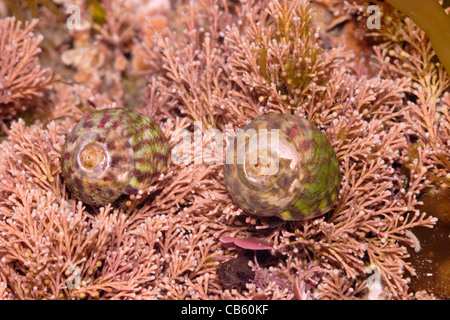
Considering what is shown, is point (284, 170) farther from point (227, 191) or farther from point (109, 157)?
point (109, 157)

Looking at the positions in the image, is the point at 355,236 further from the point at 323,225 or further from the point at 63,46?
the point at 63,46

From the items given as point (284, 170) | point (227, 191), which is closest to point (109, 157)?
point (227, 191)

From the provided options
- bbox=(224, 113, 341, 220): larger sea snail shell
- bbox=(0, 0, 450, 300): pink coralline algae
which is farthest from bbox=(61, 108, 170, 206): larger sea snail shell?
bbox=(224, 113, 341, 220): larger sea snail shell

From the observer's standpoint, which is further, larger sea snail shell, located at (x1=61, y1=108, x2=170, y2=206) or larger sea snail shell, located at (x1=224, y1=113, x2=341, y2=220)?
larger sea snail shell, located at (x1=61, y1=108, x2=170, y2=206)

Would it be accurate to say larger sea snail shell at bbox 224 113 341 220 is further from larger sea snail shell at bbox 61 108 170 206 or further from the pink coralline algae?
larger sea snail shell at bbox 61 108 170 206

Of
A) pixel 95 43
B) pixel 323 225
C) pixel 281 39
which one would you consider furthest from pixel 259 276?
pixel 95 43

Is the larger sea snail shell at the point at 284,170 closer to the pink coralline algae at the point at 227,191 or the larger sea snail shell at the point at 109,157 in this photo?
the pink coralline algae at the point at 227,191
